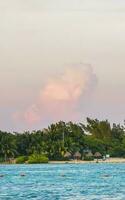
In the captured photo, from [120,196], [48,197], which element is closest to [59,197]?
[48,197]

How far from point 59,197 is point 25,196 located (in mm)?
4035

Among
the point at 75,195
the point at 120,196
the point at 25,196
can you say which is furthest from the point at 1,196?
the point at 120,196

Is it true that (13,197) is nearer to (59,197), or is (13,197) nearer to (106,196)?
(59,197)

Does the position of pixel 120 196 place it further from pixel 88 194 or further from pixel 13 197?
pixel 13 197

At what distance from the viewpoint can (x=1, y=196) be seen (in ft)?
245

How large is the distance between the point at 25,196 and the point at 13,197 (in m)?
1.92

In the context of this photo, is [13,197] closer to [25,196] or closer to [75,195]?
[25,196]

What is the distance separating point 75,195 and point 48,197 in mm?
3472

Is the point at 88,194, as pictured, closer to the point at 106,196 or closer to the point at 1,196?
the point at 106,196

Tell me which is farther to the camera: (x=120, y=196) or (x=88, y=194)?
(x=88, y=194)

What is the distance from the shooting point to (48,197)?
72938 mm

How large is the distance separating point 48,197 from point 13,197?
11.5 ft

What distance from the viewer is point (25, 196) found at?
7394 centimetres

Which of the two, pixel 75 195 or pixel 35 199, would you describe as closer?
pixel 35 199
